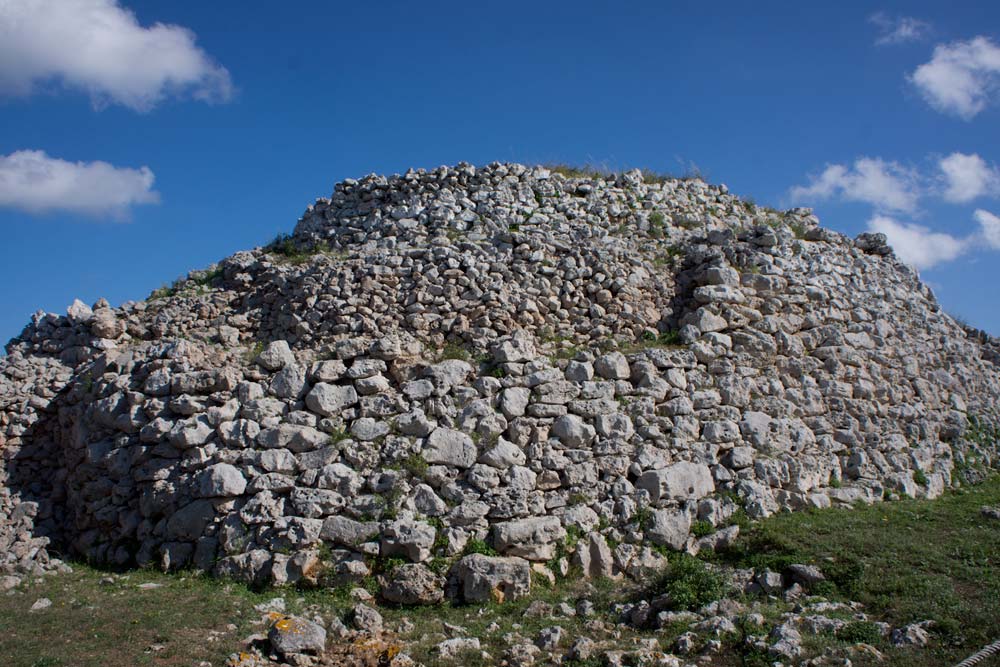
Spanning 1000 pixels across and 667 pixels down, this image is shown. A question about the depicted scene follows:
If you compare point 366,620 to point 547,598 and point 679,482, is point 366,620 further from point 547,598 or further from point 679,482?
point 679,482

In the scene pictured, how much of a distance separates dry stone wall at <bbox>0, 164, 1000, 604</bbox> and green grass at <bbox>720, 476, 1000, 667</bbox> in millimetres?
583

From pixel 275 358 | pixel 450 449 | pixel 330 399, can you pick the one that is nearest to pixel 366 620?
pixel 450 449

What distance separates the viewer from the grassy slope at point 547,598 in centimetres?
695

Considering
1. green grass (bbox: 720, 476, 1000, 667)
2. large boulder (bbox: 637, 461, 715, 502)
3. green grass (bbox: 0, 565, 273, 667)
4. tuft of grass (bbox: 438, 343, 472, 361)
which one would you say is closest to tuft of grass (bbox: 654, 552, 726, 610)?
green grass (bbox: 720, 476, 1000, 667)

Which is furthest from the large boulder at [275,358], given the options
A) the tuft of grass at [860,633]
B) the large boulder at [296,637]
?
the tuft of grass at [860,633]

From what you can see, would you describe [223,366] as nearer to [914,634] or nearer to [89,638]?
[89,638]

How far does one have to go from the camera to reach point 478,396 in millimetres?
10258

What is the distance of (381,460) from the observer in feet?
31.5

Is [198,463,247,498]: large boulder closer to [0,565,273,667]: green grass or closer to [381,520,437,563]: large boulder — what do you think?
[0,565,273,667]: green grass

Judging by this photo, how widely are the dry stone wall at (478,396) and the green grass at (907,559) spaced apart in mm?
583

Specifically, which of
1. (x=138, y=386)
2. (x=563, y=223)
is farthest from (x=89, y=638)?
(x=563, y=223)

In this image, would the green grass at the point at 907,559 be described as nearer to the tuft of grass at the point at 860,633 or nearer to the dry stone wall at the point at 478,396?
the tuft of grass at the point at 860,633

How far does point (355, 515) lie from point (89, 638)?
2.95m

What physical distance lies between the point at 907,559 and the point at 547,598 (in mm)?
3995
